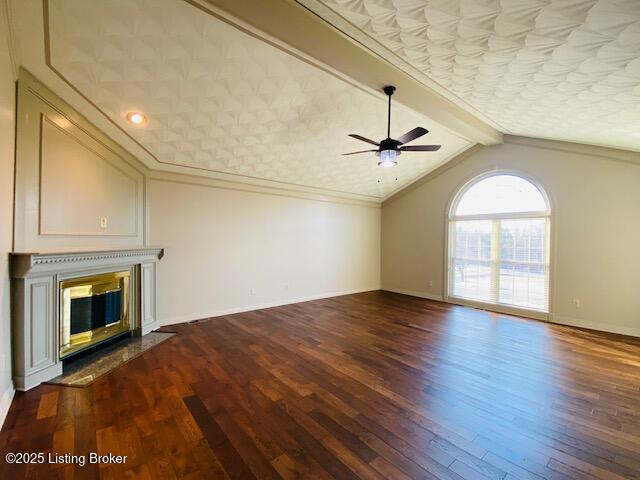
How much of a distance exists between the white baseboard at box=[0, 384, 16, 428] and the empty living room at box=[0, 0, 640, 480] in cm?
3

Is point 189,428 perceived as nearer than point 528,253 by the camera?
Yes

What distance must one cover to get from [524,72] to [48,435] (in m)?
4.86

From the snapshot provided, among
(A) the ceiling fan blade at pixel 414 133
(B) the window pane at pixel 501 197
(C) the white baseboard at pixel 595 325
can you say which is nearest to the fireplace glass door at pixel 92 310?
(A) the ceiling fan blade at pixel 414 133

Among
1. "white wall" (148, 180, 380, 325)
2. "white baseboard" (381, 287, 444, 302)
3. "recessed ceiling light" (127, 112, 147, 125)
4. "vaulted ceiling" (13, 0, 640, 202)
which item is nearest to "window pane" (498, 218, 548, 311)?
"white baseboard" (381, 287, 444, 302)

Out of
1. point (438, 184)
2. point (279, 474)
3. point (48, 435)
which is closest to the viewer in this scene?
point (279, 474)

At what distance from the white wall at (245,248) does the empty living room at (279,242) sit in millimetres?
43

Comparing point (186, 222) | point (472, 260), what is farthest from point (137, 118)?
A: point (472, 260)

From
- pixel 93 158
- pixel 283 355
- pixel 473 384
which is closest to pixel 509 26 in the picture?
pixel 473 384

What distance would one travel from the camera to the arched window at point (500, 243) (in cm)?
498

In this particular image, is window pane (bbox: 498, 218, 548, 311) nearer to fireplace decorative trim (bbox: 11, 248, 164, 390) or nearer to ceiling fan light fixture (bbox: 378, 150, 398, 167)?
ceiling fan light fixture (bbox: 378, 150, 398, 167)

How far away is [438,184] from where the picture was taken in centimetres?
627

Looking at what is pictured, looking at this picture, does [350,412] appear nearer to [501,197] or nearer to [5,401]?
[5,401]

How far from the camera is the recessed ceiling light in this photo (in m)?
3.06

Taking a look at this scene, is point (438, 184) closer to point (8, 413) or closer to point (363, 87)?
point (363, 87)
